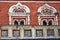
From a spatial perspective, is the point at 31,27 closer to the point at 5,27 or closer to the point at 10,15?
Result: the point at 5,27

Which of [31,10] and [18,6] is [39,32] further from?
[18,6]

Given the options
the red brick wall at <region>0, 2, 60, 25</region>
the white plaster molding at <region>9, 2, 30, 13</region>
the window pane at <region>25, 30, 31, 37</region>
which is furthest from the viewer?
the white plaster molding at <region>9, 2, 30, 13</region>

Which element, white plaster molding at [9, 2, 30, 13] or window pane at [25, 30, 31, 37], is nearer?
window pane at [25, 30, 31, 37]

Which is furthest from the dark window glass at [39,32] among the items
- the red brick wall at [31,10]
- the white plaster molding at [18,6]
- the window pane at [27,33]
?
the white plaster molding at [18,6]

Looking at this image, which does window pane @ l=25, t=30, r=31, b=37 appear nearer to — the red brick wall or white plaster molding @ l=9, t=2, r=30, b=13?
the red brick wall

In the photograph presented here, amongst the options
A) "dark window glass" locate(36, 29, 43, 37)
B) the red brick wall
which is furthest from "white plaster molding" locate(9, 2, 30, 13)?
"dark window glass" locate(36, 29, 43, 37)

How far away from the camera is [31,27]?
1107cm

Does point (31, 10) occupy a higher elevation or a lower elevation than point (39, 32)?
lower

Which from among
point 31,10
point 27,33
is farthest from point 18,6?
point 27,33

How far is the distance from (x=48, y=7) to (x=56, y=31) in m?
8.67

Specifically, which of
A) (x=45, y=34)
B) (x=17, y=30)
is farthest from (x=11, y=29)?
(x=45, y=34)

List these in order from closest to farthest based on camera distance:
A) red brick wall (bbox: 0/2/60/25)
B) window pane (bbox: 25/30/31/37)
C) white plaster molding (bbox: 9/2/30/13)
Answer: window pane (bbox: 25/30/31/37) < red brick wall (bbox: 0/2/60/25) < white plaster molding (bbox: 9/2/30/13)

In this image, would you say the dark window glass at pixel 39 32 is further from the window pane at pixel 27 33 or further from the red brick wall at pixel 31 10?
the red brick wall at pixel 31 10

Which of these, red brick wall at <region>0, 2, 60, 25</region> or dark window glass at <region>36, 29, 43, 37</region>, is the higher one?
dark window glass at <region>36, 29, 43, 37</region>
